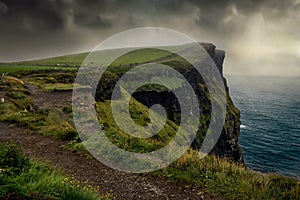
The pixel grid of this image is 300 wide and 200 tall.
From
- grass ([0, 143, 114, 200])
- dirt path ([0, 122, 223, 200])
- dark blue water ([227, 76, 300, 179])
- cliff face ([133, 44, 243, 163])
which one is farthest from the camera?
cliff face ([133, 44, 243, 163])

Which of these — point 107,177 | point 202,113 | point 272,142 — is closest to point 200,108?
point 202,113

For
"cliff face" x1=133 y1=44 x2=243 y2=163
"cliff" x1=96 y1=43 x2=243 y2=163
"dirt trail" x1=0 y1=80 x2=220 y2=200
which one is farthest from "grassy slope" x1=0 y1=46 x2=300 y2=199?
"cliff face" x1=133 y1=44 x2=243 y2=163

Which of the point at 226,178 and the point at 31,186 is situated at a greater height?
the point at 31,186

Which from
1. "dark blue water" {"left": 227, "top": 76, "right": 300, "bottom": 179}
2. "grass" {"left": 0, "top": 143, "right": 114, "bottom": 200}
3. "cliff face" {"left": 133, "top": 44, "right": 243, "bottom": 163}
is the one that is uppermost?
"grass" {"left": 0, "top": 143, "right": 114, "bottom": 200}

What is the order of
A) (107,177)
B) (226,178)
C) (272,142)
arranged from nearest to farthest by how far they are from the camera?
(226,178) → (107,177) → (272,142)

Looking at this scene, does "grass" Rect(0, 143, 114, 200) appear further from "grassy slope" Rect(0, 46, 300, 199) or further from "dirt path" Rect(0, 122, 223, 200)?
"grassy slope" Rect(0, 46, 300, 199)

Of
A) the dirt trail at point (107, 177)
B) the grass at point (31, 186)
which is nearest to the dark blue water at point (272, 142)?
the dirt trail at point (107, 177)

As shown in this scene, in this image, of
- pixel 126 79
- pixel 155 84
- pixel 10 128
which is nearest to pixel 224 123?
pixel 155 84

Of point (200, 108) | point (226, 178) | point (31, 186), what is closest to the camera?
point (31, 186)

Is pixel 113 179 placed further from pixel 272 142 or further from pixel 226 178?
pixel 272 142

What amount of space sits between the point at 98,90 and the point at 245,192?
27563 mm

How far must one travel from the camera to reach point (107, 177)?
10.3 metres

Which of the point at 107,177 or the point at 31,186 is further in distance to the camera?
the point at 107,177

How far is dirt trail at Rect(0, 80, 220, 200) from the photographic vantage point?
916 centimetres
